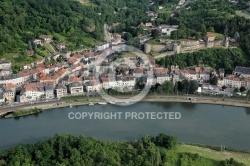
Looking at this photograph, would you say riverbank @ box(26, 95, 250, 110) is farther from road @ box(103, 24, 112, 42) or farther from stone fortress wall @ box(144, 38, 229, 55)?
road @ box(103, 24, 112, 42)

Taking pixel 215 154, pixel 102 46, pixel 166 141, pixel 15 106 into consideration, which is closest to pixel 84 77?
pixel 15 106

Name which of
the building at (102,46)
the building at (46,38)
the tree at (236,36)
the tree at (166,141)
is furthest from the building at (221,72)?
the building at (46,38)

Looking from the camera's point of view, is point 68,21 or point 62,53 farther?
point 68,21

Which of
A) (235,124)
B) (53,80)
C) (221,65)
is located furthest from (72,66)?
(235,124)

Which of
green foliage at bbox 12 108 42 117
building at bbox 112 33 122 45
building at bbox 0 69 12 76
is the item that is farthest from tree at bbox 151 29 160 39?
green foliage at bbox 12 108 42 117

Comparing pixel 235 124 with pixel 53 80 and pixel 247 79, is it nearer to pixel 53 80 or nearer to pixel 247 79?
pixel 247 79
